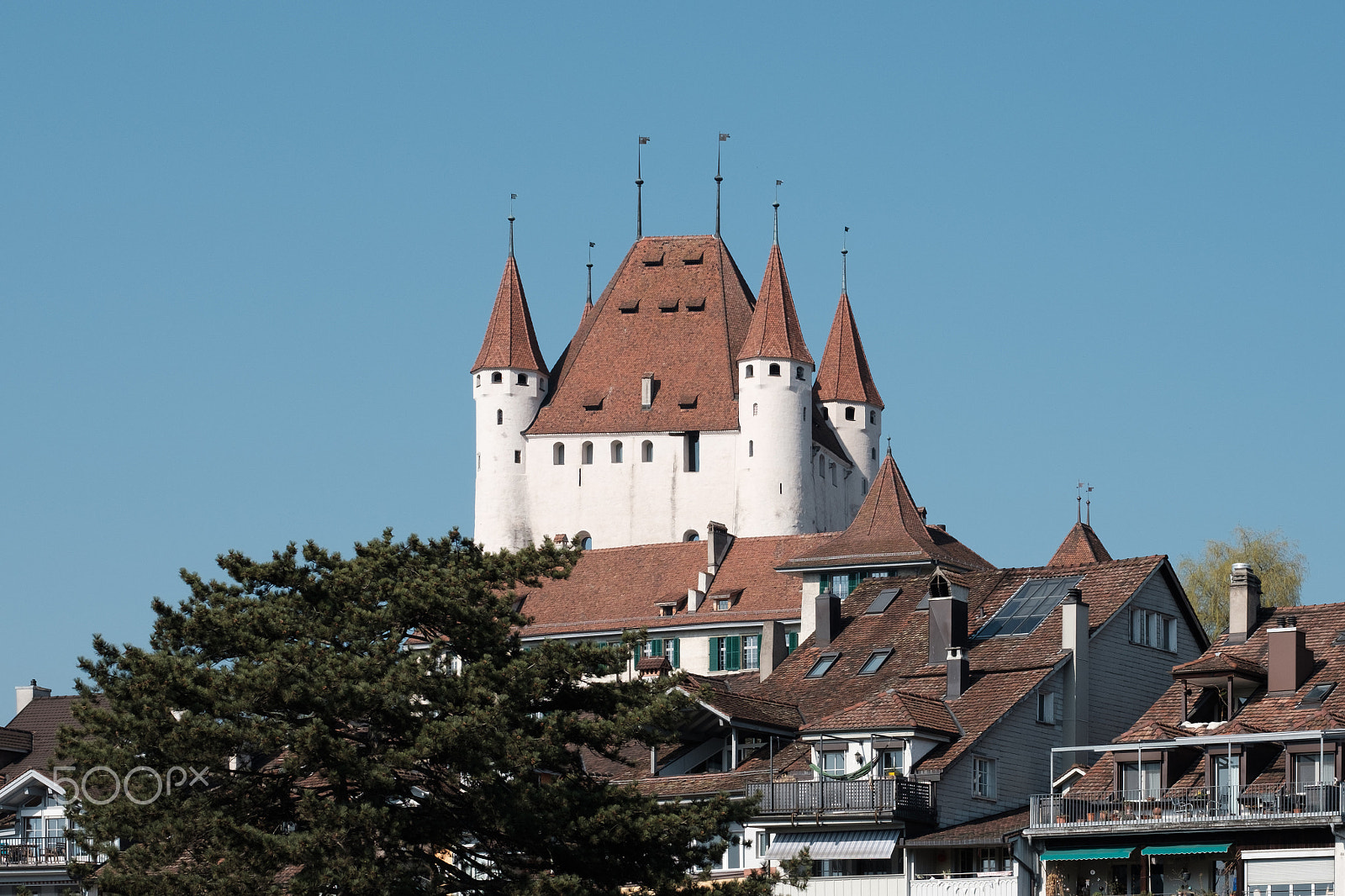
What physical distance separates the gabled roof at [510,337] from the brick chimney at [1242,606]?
255ft

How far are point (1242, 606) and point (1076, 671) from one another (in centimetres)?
467

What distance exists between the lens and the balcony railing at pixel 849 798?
180ft

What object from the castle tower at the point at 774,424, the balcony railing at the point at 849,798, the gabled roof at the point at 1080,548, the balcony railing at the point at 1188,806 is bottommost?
the balcony railing at the point at 1188,806

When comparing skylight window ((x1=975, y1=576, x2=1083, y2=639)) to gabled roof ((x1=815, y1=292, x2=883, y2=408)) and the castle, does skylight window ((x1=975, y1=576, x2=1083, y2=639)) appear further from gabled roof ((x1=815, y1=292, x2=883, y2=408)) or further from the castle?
gabled roof ((x1=815, y1=292, x2=883, y2=408))

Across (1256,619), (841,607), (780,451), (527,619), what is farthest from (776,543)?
(527,619)

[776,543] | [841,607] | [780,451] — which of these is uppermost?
[780,451]

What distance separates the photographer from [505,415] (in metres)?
132

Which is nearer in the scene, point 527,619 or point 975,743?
point 527,619

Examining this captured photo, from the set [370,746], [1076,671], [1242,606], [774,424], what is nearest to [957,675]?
[1076,671]

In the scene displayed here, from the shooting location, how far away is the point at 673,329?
134375 millimetres

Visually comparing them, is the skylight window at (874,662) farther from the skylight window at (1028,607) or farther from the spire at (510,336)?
the spire at (510,336)

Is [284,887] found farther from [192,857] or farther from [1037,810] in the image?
[1037,810]

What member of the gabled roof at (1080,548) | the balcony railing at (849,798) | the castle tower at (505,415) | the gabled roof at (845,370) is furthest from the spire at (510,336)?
the balcony railing at (849,798)

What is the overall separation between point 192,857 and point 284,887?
6.02 ft
